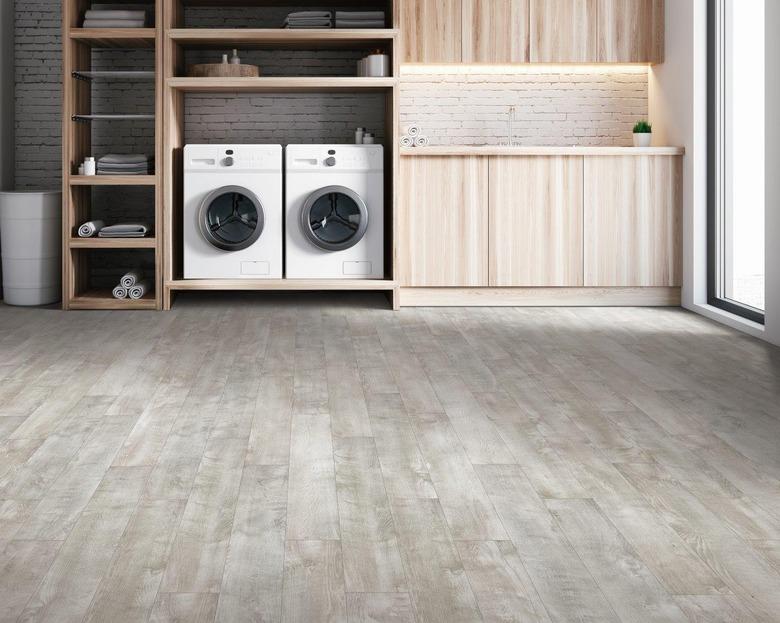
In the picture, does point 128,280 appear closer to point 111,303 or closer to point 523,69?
point 111,303

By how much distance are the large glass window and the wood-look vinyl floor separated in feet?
3.36

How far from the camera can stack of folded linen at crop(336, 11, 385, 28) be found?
6.24 metres

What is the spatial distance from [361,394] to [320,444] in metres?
0.72

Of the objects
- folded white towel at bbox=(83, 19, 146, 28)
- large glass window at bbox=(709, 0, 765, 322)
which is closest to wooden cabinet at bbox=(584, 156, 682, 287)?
large glass window at bbox=(709, 0, 765, 322)

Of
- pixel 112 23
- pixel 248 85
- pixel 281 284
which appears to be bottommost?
pixel 281 284

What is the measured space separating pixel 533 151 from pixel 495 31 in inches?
34.4

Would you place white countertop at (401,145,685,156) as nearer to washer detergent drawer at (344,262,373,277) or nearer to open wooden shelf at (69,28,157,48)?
washer detergent drawer at (344,262,373,277)

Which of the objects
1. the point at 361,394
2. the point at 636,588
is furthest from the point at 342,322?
the point at 636,588

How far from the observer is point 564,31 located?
21.2ft

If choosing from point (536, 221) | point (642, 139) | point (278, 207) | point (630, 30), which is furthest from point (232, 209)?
point (630, 30)

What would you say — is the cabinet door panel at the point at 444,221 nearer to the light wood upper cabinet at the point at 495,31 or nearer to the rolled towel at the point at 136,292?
the light wood upper cabinet at the point at 495,31

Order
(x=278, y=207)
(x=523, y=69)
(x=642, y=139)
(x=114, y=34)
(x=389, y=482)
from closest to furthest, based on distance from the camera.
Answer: (x=389, y=482), (x=114, y=34), (x=278, y=207), (x=642, y=139), (x=523, y=69)

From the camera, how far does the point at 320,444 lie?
118 inches

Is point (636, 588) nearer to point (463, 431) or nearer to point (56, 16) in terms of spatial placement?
point (463, 431)
